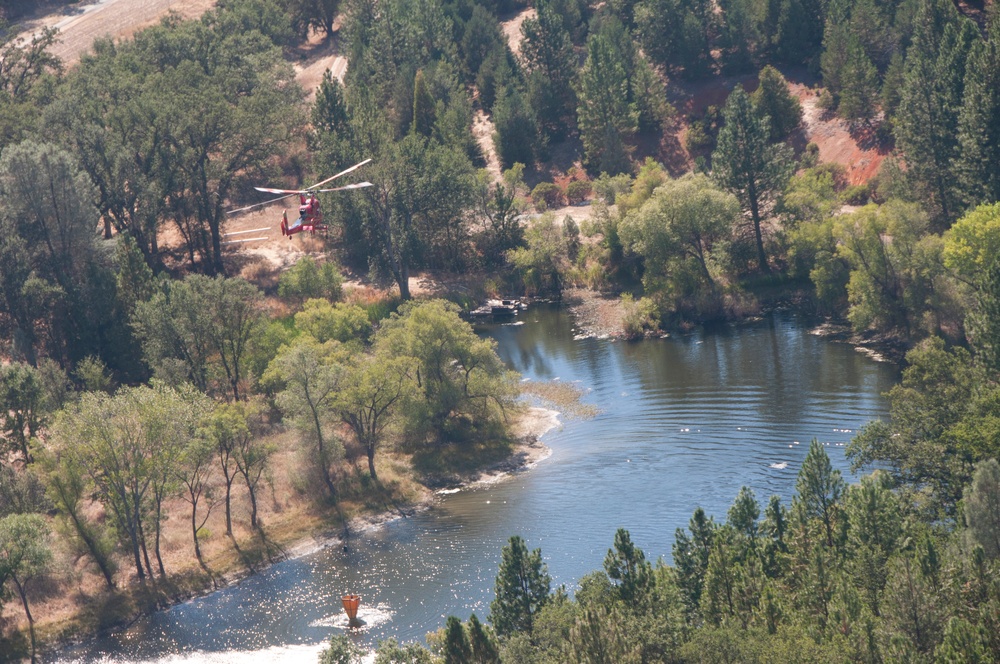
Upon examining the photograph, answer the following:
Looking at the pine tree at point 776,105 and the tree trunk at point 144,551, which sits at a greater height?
the pine tree at point 776,105

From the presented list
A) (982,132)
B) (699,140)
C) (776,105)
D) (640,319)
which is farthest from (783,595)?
(699,140)

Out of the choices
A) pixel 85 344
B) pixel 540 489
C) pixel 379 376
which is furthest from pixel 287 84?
pixel 540 489

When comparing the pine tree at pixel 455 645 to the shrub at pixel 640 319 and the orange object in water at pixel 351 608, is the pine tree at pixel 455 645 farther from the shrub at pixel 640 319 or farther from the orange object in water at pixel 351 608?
the shrub at pixel 640 319

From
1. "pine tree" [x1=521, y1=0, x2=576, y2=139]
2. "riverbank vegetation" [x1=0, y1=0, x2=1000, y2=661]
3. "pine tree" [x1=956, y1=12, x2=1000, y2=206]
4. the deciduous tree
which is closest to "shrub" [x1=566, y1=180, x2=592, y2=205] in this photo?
"riverbank vegetation" [x1=0, y1=0, x2=1000, y2=661]

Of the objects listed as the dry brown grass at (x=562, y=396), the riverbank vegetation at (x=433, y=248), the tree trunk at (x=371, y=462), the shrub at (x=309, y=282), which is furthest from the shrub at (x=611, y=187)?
the tree trunk at (x=371, y=462)

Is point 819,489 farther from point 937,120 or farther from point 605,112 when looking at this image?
point 605,112

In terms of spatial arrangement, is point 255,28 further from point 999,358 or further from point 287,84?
point 999,358
